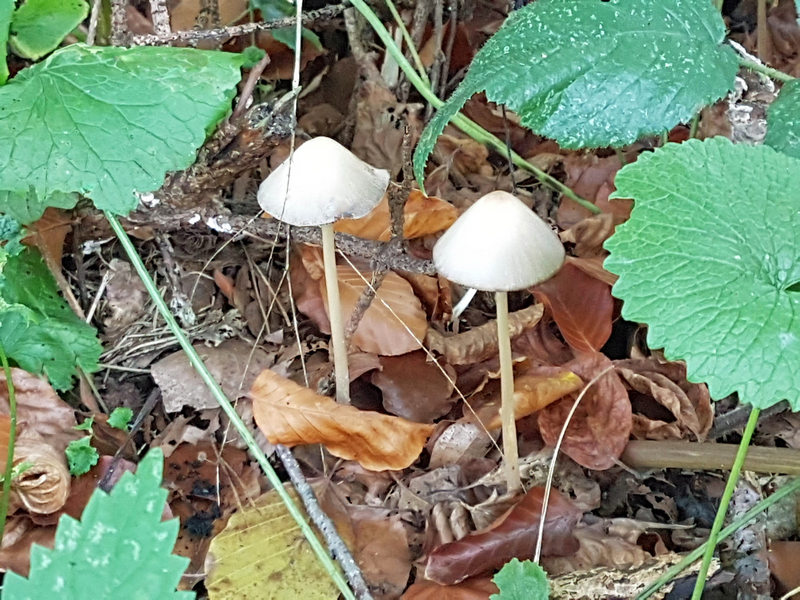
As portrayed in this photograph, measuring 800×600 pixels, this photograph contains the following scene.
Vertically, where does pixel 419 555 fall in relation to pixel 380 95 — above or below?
below

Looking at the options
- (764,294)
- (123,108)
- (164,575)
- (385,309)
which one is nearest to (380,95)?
(385,309)

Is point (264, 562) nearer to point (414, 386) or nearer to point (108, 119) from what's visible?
point (414, 386)

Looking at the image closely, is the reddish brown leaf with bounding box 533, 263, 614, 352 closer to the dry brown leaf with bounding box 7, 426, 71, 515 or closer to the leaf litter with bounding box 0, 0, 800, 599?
the leaf litter with bounding box 0, 0, 800, 599

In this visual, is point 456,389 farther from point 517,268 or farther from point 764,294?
point 764,294

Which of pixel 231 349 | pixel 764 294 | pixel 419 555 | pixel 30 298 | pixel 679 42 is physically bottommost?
pixel 419 555

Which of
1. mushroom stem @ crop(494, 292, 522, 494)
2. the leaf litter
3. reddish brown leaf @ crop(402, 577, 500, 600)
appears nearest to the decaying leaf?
the leaf litter

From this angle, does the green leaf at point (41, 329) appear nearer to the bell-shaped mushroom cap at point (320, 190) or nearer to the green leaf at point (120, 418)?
the green leaf at point (120, 418)
